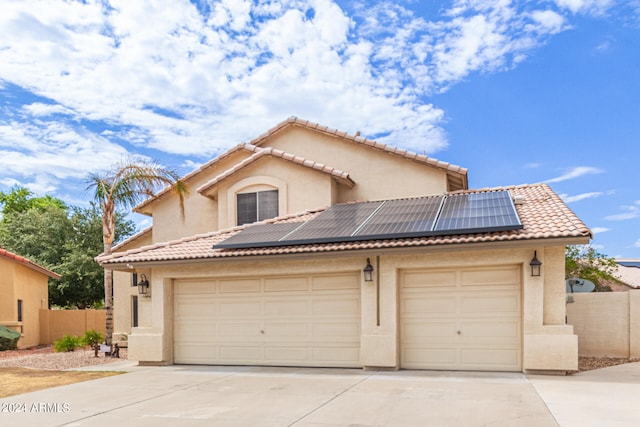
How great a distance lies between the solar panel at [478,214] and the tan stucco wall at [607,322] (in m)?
3.56

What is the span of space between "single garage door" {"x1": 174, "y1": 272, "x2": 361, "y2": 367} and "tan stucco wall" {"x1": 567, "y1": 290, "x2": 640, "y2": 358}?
251 inches

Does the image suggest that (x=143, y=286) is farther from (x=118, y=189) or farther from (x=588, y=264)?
(x=588, y=264)

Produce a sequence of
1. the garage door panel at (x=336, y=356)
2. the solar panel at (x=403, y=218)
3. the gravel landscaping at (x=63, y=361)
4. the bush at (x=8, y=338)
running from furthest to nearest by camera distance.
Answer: the bush at (x=8, y=338) → the gravel landscaping at (x=63, y=361) → the garage door panel at (x=336, y=356) → the solar panel at (x=403, y=218)

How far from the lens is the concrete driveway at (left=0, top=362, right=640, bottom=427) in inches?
316

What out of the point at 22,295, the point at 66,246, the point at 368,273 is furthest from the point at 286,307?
the point at 66,246

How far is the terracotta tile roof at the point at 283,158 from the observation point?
17812 millimetres

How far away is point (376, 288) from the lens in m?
13.0

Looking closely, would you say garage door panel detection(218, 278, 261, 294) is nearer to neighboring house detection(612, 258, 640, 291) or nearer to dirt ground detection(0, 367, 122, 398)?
dirt ground detection(0, 367, 122, 398)

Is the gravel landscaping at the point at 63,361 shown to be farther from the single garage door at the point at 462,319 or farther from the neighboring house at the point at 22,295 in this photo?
the single garage door at the point at 462,319

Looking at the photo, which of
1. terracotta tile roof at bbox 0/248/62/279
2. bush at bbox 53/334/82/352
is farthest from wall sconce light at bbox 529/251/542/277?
terracotta tile roof at bbox 0/248/62/279

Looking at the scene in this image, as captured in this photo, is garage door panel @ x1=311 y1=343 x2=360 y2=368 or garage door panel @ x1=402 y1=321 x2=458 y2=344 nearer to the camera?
garage door panel @ x1=402 y1=321 x2=458 y2=344

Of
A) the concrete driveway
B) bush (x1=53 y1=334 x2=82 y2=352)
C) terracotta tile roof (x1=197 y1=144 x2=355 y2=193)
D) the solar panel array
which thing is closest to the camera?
the concrete driveway

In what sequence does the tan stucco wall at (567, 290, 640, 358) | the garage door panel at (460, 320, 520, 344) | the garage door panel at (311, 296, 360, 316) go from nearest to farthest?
the garage door panel at (460, 320, 520, 344), the garage door panel at (311, 296, 360, 316), the tan stucco wall at (567, 290, 640, 358)

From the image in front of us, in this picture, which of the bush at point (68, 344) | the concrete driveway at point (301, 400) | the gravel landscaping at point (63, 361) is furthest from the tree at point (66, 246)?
the concrete driveway at point (301, 400)
